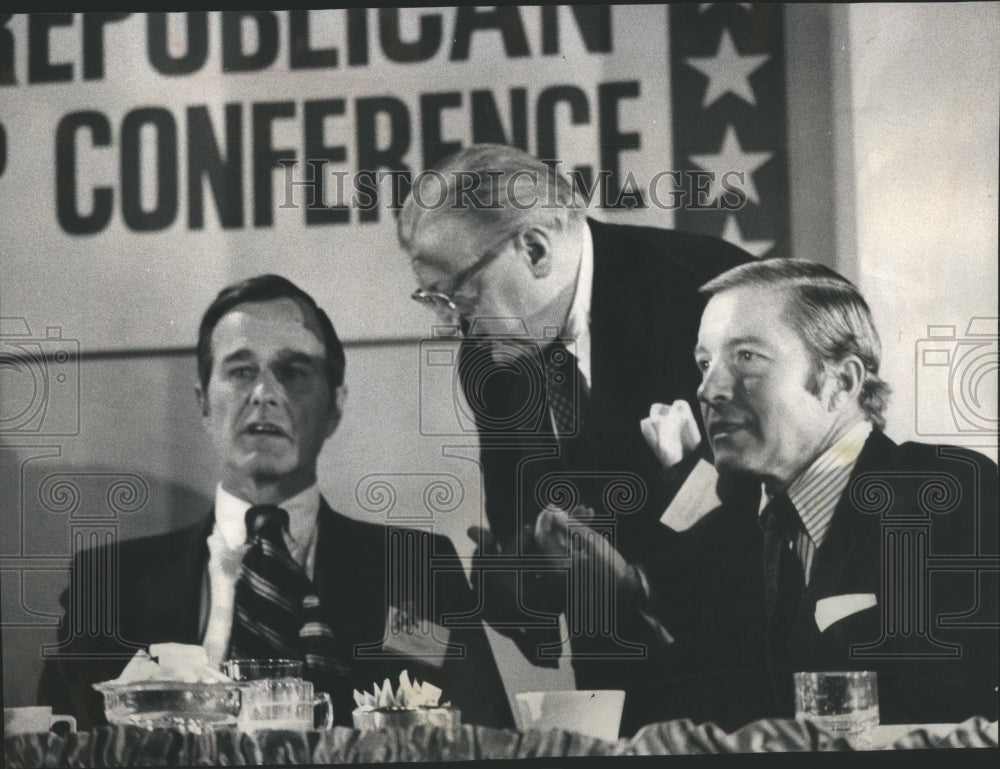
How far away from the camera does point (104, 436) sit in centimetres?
389

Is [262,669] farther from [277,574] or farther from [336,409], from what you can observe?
[336,409]

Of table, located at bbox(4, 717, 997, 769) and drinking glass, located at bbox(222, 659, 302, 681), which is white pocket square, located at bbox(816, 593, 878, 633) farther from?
drinking glass, located at bbox(222, 659, 302, 681)

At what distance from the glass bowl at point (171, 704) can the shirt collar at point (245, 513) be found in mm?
461

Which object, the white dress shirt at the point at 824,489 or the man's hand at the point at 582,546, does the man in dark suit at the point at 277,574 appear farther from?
the white dress shirt at the point at 824,489

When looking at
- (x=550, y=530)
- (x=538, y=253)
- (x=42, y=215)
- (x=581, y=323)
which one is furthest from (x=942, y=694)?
(x=42, y=215)

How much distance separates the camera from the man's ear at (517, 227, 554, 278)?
154 inches

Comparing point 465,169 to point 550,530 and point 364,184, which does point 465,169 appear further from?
point 550,530

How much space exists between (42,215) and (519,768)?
2.33m

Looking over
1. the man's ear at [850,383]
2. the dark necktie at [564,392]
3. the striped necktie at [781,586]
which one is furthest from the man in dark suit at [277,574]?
the man's ear at [850,383]

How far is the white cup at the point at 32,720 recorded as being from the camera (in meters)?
3.89

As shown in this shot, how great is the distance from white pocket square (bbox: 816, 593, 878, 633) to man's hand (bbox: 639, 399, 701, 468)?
647 mm

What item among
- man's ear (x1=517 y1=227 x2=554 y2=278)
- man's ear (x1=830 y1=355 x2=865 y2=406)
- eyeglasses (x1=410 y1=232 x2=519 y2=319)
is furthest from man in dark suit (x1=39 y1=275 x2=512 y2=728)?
man's ear (x1=830 y1=355 x2=865 y2=406)

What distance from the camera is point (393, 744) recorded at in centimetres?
Answer: 390

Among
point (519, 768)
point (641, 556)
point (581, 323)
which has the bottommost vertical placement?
point (519, 768)
